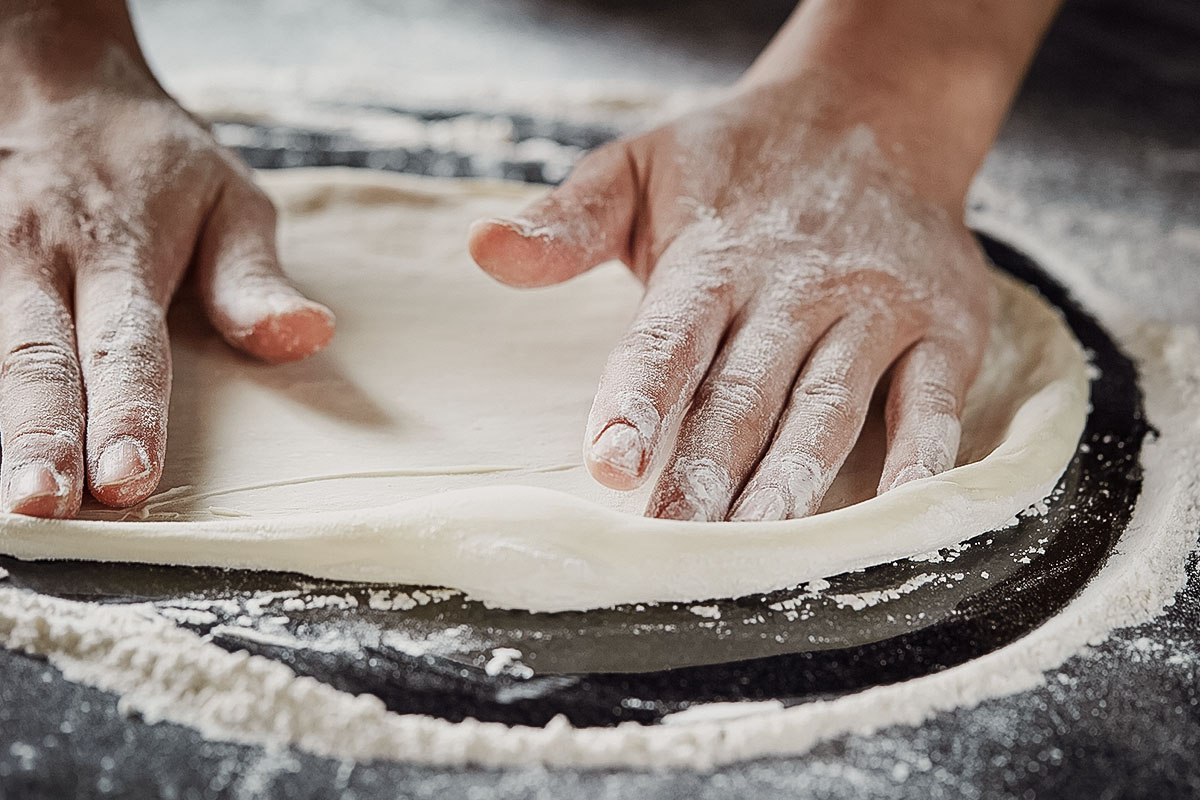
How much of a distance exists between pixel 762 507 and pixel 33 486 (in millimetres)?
531

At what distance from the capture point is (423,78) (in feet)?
5.98

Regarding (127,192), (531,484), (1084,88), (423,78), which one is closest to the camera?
(531,484)

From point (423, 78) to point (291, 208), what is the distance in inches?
24.3

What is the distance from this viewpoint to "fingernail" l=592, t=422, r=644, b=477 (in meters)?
0.72

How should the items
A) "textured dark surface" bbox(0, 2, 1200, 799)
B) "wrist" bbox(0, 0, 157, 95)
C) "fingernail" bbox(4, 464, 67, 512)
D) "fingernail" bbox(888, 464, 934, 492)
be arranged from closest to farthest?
"textured dark surface" bbox(0, 2, 1200, 799)
"fingernail" bbox(4, 464, 67, 512)
"fingernail" bbox(888, 464, 934, 492)
"wrist" bbox(0, 0, 157, 95)

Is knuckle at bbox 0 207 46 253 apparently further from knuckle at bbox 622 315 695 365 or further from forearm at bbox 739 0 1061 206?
forearm at bbox 739 0 1061 206

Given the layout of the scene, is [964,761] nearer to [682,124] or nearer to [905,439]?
[905,439]

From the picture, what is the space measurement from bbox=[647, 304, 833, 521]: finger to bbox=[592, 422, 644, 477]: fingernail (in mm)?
51

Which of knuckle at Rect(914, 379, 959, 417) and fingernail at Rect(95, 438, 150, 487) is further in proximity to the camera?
knuckle at Rect(914, 379, 959, 417)

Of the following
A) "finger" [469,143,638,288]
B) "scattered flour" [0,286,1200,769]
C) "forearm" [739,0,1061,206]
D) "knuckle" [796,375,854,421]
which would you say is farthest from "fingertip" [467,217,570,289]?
"forearm" [739,0,1061,206]

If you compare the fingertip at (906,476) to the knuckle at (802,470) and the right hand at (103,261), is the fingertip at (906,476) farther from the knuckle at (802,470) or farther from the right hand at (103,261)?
the right hand at (103,261)

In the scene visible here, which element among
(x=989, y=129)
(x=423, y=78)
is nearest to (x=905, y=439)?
(x=989, y=129)

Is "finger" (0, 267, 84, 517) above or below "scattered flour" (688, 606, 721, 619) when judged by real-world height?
below

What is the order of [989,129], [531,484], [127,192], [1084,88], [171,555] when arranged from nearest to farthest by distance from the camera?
[171,555] → [531,484] → [127,192] → [989,129] → [1084,88]
